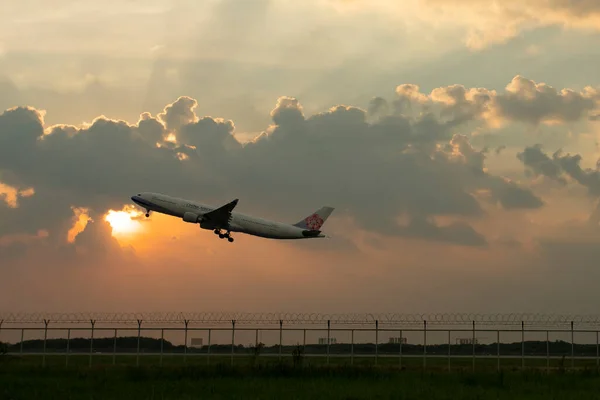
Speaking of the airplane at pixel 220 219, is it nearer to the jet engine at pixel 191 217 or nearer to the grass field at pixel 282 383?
the jet engine at pixel 191 217

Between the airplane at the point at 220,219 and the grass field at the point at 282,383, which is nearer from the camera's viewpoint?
the grass field at the point at 282,383

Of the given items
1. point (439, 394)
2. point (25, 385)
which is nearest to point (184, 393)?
point (25, 385)

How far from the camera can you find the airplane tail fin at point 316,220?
131 m

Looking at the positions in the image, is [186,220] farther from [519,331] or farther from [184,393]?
[184,393]

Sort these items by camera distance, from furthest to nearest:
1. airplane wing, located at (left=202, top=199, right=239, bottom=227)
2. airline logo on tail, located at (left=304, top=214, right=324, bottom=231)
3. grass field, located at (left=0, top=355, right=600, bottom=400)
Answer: airline logo on tail, located at (left=304, top=214, right=324, bottom=231), airplane wing, located at (left=202, top=199, right=239, bottom=227), grass field, located at (left=0, top=355, right=600, bottom=400)

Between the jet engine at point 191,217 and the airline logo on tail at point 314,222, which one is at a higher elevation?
the airline logo on tail at point 314,222

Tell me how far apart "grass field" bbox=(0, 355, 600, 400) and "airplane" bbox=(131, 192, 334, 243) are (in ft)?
201

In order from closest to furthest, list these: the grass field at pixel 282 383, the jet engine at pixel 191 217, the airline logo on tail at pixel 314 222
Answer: the grass field at pixel 282 383 → the jet engine at pixel 191 217 → the airline logo on tail at pixel 314 222

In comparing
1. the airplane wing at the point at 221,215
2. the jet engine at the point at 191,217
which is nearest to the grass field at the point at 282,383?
the airplane wing at the point at 221,215

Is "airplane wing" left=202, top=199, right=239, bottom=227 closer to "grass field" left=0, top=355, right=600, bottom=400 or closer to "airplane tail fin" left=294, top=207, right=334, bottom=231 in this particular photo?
"airplane tail fin" left=294, top=207, right=334, bottom=231

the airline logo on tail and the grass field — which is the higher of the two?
the airline logo on tail

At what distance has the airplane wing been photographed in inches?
4461

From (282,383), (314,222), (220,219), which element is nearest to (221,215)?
(220,219)

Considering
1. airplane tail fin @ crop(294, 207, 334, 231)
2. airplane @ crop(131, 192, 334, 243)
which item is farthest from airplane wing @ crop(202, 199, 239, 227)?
airplane tail fin @ crop(294, 207, 334, 231)
